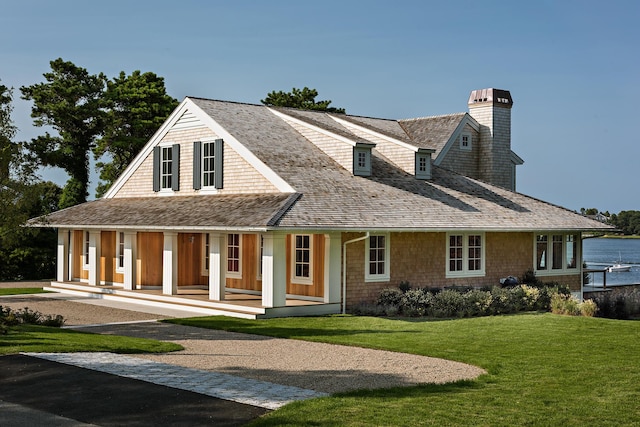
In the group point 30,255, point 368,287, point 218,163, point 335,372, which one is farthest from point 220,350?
point 30,255

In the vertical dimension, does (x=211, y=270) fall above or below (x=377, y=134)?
below

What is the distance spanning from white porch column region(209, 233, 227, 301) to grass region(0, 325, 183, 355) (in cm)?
653

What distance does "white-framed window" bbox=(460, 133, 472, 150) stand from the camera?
108 ft

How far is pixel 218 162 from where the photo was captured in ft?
88.5

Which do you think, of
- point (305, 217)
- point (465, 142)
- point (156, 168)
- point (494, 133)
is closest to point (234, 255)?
point (156, 168)

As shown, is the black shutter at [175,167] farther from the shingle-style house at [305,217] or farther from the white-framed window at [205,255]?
the white-framed window at [205,255]

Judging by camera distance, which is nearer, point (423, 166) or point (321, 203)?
point (321, 203)

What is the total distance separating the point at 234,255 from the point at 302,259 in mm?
3959

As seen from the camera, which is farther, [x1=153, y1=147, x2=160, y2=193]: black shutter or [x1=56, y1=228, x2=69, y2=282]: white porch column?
[x1=56, y1=228, x2=69, y2=282]: white porch column

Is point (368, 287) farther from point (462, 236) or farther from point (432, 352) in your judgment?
point (432, 352)

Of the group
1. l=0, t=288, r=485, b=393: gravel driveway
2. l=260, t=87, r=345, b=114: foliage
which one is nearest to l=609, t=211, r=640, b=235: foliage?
l=260, t=87, r=345, b=114: foliage

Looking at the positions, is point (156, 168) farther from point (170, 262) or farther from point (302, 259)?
point (302, 259)

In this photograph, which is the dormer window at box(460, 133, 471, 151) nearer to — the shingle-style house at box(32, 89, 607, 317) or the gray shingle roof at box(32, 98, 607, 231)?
the shingle-style house at box(32, 89, 607, 317)

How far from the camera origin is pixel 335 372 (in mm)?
13445
